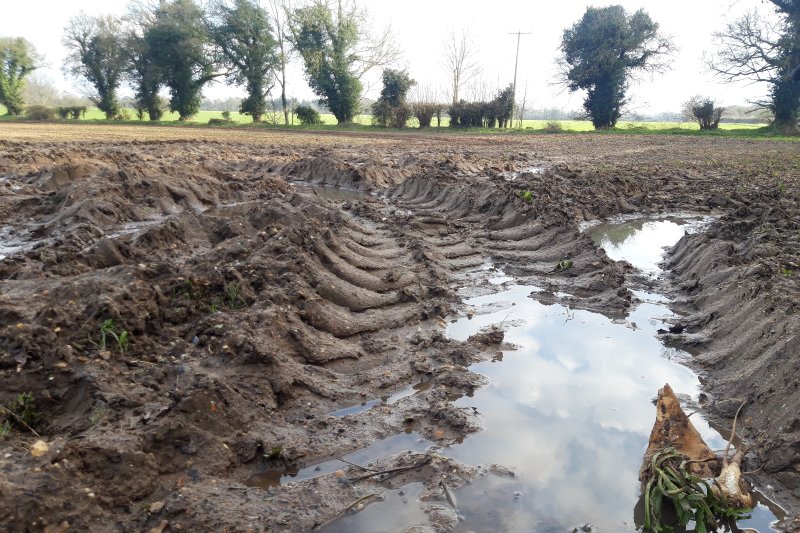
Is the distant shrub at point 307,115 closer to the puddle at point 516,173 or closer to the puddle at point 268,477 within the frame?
the puddle at point 516,173

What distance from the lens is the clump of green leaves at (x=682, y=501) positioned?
3.22 m

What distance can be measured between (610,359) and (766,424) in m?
1.60

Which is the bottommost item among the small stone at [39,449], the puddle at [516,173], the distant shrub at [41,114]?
the small stone at [39,449]

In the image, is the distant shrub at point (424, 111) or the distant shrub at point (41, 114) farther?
the distant shrub at point (41, 114)

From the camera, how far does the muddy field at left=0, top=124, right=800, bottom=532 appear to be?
3.27m

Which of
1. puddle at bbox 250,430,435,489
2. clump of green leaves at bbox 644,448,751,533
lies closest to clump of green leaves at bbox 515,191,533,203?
puddle at bbox 250,430,435,489

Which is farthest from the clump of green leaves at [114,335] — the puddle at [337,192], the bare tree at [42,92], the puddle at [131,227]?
the bare tree at [42,92]

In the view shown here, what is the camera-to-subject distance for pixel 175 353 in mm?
4648

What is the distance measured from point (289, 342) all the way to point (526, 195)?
284 inches

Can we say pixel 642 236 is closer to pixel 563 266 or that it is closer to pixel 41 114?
pixel 563 266

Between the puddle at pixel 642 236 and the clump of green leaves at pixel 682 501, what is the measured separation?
17.1 feet

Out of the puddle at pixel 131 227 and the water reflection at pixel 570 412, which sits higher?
the puddle at pixel 131 227

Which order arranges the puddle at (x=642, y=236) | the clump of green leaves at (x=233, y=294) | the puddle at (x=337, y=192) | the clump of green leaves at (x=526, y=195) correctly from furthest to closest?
the puddle at (x=337, y=192) < the clump of green leaves at (x=526, y=195) < the puddle at (x=642, y=236) < the clump of green leaves at (x=233, y=294)

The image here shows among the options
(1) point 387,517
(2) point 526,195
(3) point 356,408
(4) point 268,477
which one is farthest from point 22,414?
(2) point 526,195
